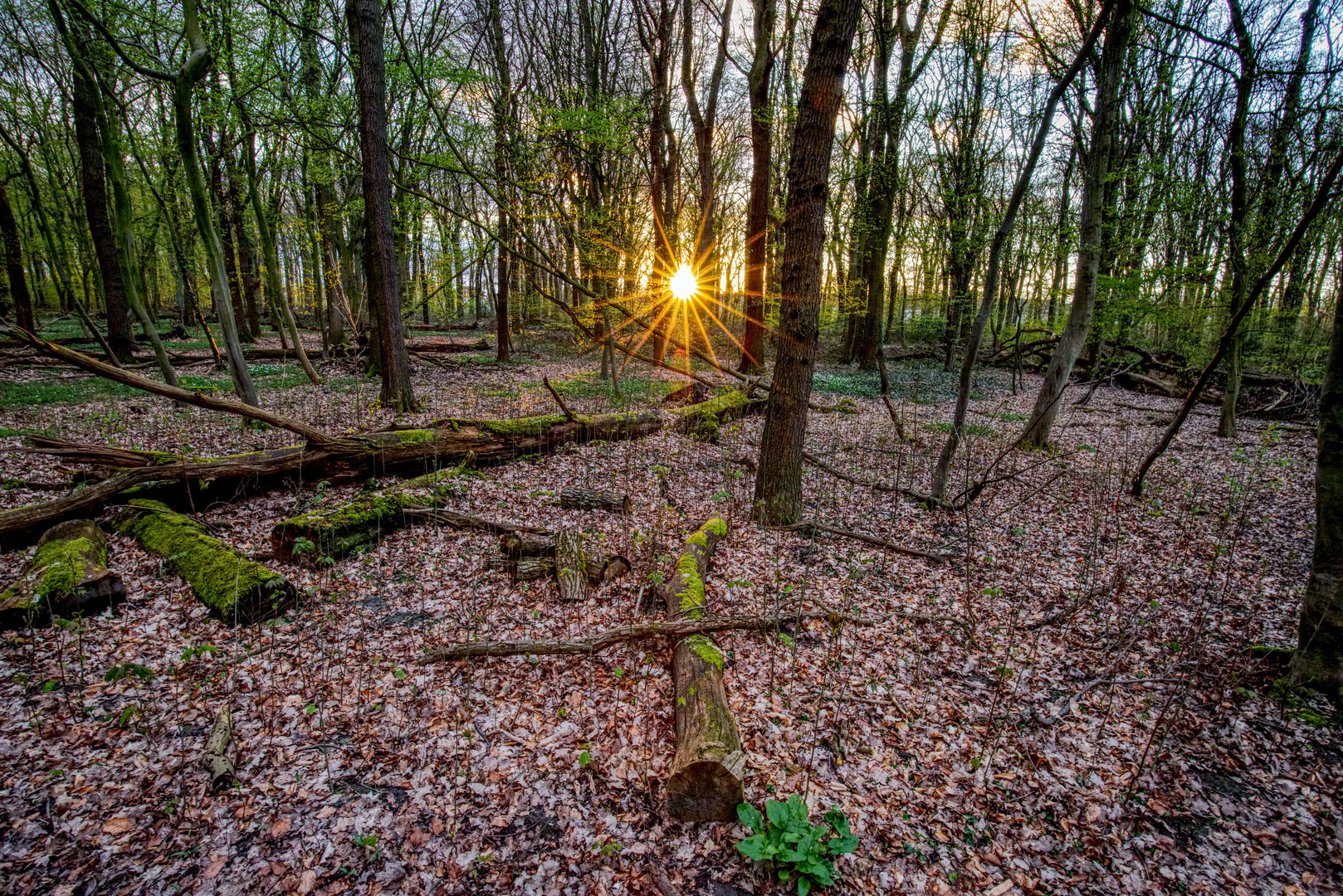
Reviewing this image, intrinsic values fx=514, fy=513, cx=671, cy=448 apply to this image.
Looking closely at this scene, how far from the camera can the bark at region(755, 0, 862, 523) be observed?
490 centimetres

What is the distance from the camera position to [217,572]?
13.4 feet

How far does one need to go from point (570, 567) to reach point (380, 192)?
25.8 ft

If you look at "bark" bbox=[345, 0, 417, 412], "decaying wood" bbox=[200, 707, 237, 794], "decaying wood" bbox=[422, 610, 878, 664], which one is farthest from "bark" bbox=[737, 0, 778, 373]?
"decaying wood" bbox=[200, 707, 237, 794]

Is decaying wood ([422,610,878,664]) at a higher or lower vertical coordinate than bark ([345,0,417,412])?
lower

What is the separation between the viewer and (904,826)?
8.80ft

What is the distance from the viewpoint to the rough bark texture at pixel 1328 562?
325cm

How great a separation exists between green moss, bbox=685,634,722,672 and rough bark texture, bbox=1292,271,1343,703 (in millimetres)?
3811

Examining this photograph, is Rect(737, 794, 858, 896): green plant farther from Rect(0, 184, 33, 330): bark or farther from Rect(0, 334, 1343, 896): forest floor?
Rect(0, 184, 33, 330): bark

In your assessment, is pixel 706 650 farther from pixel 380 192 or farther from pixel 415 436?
pixel 380 192

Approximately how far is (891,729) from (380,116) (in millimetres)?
10929

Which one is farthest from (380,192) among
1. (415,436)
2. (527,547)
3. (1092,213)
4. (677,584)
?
(1092,213)

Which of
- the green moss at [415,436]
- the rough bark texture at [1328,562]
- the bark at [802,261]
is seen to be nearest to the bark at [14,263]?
the green moss at [415,436]

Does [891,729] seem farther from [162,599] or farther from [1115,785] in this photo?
[162,599]

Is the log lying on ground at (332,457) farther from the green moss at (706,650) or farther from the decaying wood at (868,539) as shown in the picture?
the green moss at (706,650)
